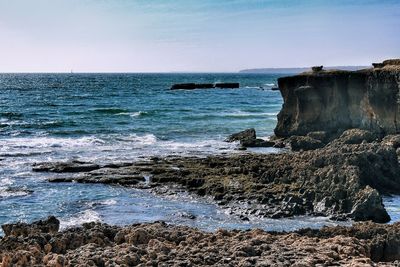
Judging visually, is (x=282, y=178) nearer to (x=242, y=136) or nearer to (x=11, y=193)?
(x=11, y=193)

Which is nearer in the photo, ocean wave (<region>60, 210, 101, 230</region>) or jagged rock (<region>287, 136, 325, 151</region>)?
ocean wave (<region>60, 210, 101, 230</region>)

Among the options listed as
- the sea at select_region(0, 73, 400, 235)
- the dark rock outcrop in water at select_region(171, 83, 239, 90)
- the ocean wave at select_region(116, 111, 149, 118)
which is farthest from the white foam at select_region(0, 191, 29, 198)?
the dark rock outcrop in water at select_region(171, 83, 239, 90)

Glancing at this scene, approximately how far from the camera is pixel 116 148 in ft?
130

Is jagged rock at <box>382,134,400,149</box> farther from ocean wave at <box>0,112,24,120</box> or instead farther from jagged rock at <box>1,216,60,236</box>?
ocean wave at <box>0,112,24,120</box>

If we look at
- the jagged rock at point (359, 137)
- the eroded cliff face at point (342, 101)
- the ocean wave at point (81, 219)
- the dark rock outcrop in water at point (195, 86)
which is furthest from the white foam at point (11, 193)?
the dark rock outcrop in water at point (195, 86)

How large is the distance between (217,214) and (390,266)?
1049 centimetres

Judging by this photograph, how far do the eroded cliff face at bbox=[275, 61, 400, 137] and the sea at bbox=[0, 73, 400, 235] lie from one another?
4854mm

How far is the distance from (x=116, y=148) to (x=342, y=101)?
16275mm

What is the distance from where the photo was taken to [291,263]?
37.6ft

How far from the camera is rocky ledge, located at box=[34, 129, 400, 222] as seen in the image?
69.4ft

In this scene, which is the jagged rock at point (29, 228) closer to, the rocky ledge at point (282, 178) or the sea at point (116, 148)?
the sea at point (116, 148)

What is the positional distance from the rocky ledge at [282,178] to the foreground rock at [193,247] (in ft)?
17.5

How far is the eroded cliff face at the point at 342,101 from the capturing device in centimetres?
3418

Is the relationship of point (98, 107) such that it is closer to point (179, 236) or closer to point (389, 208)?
point (389, 208)
